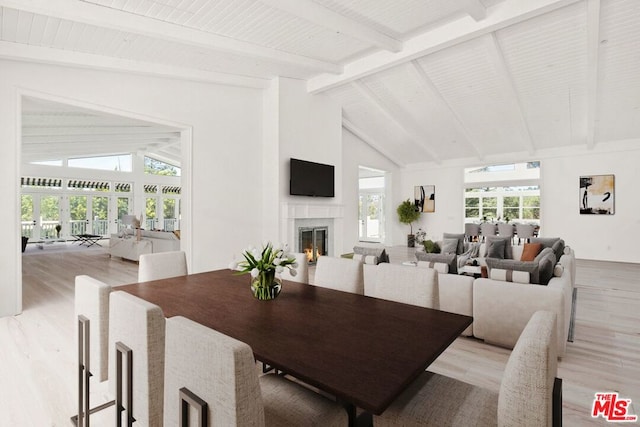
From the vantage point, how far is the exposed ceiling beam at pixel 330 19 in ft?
12.6

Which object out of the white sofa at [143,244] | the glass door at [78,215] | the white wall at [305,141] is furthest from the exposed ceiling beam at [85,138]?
the white wall at [305,141]

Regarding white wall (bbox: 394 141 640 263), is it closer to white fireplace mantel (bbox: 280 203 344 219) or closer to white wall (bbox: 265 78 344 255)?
white wall (bbox: 265 78 344 255)

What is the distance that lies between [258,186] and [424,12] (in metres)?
3.98

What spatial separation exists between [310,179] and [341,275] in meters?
4.47

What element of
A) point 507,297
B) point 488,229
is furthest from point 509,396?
point 488,229

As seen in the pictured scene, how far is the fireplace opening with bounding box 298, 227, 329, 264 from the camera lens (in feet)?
22.5

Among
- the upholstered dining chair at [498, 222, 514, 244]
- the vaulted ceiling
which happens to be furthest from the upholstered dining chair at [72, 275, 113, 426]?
the upholstered dining chair at [498, 222, 514, 244]

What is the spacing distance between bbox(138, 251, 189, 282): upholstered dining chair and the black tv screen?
3.59 m

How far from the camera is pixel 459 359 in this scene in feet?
9.11

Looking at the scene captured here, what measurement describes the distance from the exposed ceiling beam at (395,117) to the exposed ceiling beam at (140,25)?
2098mm

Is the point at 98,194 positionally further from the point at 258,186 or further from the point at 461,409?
the point at 461,409

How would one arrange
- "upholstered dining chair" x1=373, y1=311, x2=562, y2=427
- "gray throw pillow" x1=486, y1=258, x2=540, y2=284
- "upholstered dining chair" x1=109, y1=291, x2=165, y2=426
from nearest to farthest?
"upholstered dining chair" x1=373, y1=311, x2=562, y2=427 → "upholstered dining chair" x1=109, y1=291, x2=165, y2=426 → "gray throw pillow" x1=486, y1=258, x2=540, y2=284

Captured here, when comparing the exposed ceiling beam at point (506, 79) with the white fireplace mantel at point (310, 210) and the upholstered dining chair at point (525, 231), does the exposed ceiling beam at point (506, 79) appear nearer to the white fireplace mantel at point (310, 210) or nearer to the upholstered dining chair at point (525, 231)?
the upholstered dining chair at point (525, 231)

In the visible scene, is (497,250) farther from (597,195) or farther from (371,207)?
(371,207)
